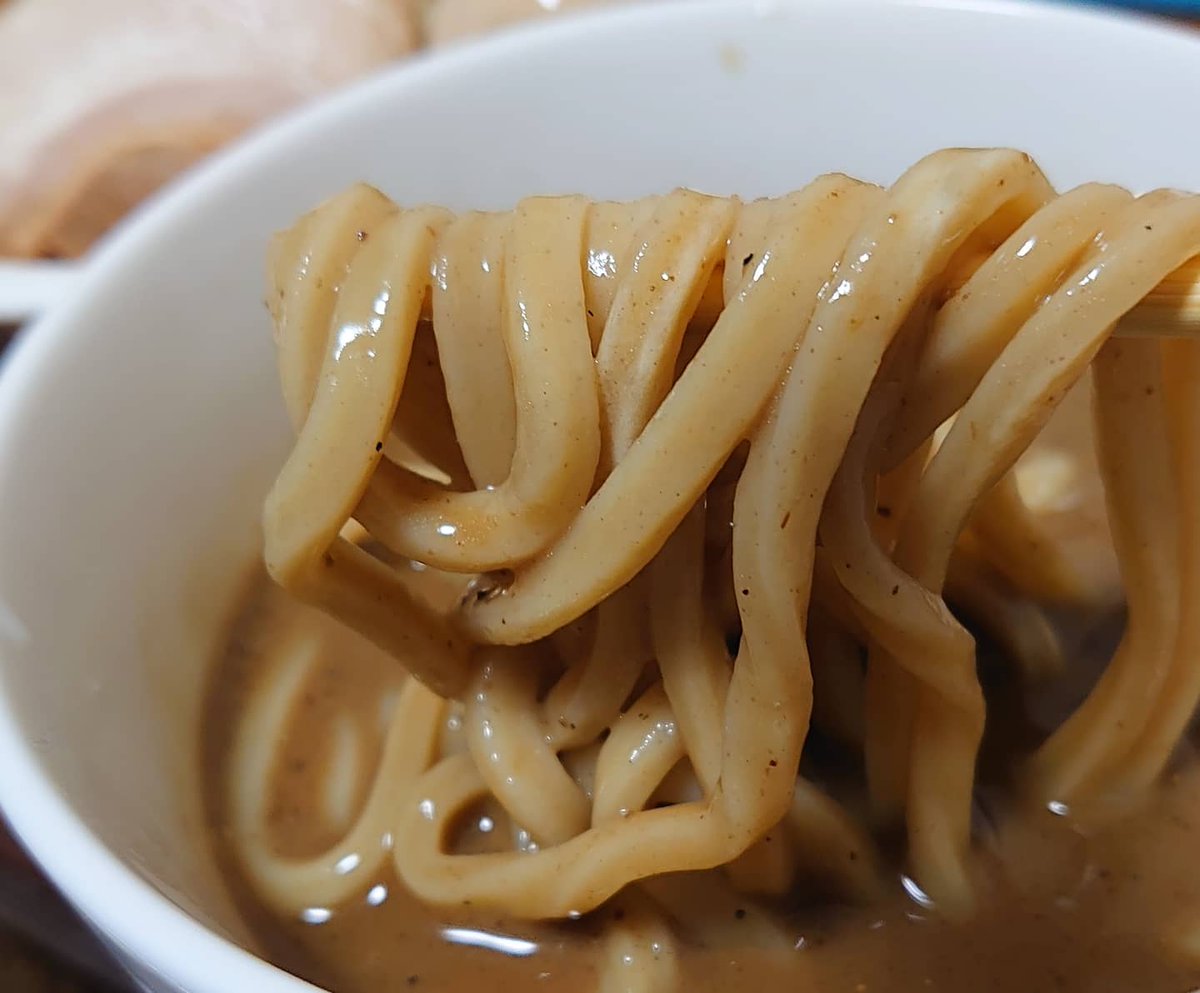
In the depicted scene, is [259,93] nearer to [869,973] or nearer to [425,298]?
[425,298]

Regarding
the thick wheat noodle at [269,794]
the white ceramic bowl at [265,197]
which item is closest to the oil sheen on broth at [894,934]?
the thick wheat noodle at [269,794]

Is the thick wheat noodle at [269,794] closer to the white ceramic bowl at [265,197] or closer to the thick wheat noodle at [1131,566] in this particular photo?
the white ceramic bowl at [265,197]

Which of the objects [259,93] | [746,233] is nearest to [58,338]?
[746,233]

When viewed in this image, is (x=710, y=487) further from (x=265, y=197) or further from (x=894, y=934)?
(x=265, y=197)

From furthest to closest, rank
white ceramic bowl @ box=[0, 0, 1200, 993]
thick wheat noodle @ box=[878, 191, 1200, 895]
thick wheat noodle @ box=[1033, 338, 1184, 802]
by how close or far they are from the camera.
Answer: white ceramic bowl @ box=[0, 0, 1200, 993], thick wheat noodle @ box=[1033, 338, 1184, 802], thick wheat noodle @ box=[878, 191, 1200, 895]

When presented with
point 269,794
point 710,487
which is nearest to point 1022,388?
point 710,487

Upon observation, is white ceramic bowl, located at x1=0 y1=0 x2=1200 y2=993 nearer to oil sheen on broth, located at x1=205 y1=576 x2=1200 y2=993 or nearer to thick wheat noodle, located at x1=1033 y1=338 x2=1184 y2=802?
oil sheen on broth, located at x1=205 y1=576 x2=1200 y2=993

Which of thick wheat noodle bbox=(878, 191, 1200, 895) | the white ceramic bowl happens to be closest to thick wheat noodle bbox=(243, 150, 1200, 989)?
thick wheat noodle bbox=(878, 191, 1200, 895)
